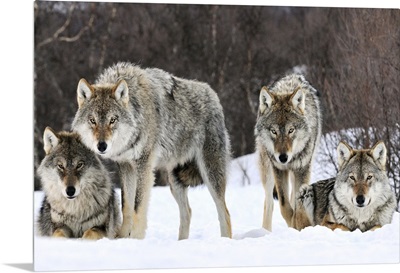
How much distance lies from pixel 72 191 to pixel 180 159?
1.29 metres

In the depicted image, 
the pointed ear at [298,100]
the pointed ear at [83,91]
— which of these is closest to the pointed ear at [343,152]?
the pointed ear at [298,100]

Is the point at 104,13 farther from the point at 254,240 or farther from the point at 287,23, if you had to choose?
the point at 254,240

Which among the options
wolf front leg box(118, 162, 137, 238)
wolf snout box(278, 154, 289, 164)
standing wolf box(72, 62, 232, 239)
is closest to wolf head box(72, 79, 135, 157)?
standing wolf box(72, 62, 232, 239)

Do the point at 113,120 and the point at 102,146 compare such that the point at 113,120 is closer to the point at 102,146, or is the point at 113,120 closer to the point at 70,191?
the point at 102,146

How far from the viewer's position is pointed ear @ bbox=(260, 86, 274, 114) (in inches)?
325

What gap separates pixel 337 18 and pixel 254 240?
2.48m

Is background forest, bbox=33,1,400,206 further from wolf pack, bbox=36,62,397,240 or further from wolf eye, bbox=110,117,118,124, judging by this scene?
wolf eye, bbox=110,117,118,124

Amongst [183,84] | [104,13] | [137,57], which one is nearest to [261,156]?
[183,84]

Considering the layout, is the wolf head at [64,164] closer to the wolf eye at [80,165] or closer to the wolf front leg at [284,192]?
the wolf eye at [80,165]

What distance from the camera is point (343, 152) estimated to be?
8.22m

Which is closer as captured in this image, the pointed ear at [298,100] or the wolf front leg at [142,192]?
the wolf front leg at [142,192]

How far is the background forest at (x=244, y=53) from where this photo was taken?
8.12 m

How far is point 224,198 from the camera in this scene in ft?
27.5

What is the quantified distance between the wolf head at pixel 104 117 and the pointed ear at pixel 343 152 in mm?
2118
